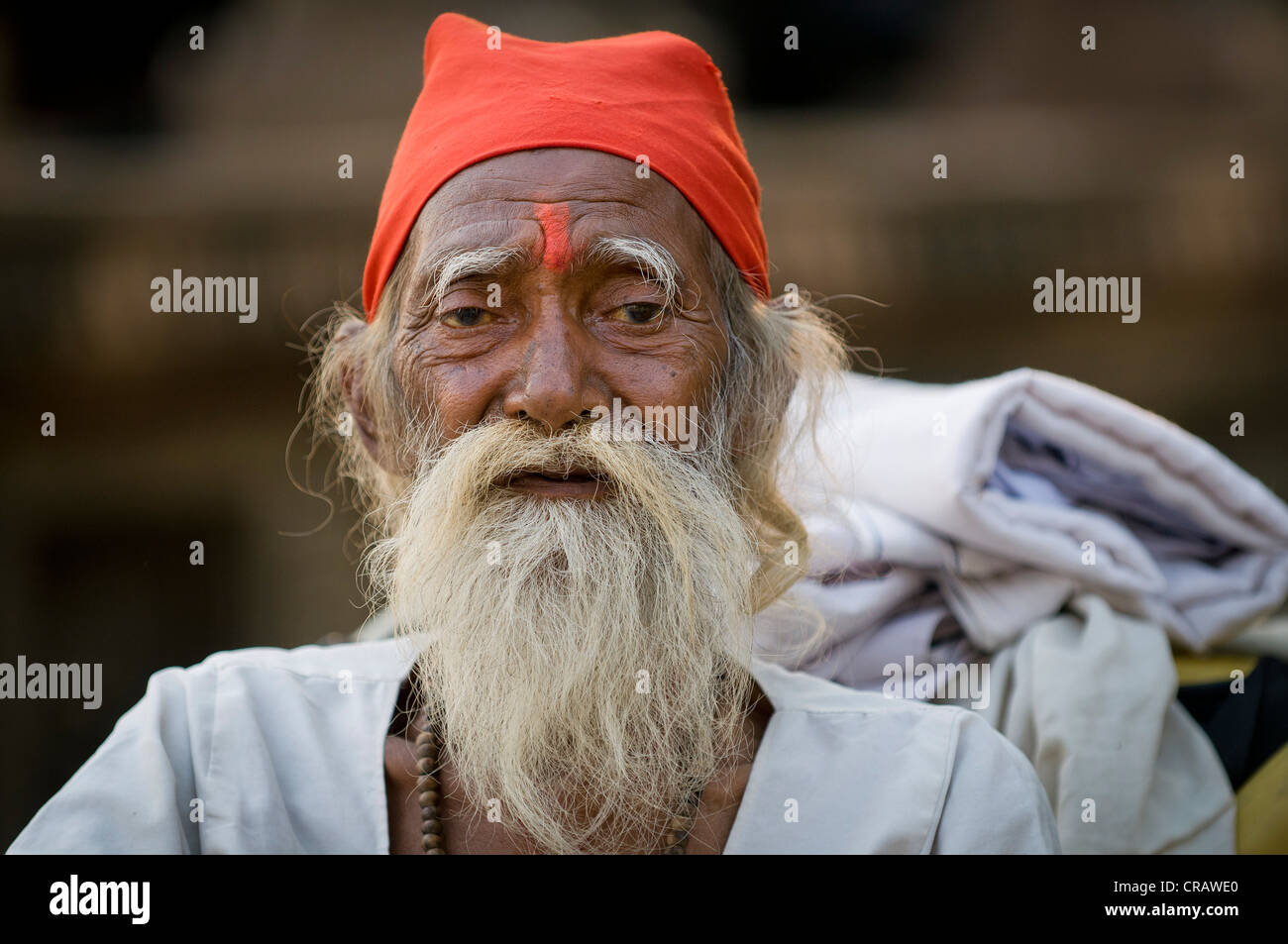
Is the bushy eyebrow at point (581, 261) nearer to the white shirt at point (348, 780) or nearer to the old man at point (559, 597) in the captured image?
the old man at point (559, 597)

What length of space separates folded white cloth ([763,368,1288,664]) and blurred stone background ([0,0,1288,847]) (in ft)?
3.10

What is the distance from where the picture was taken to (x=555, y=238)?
1.69 metres

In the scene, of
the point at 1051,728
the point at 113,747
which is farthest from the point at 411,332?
the point at 1051,728

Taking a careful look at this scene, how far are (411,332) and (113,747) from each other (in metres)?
0.79

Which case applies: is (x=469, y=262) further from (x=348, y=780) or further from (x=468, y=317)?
(x=348, y=780)

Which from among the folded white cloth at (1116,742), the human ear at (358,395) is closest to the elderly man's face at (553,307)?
the human ear at (358,395)

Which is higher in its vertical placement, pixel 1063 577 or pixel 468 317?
pixel 468 317

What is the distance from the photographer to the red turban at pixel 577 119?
1795 millimetres

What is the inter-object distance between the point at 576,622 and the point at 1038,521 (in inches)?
39.5

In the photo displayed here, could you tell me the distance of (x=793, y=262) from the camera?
3264 mm

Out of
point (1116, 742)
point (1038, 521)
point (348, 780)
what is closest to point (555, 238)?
point (348, 780)

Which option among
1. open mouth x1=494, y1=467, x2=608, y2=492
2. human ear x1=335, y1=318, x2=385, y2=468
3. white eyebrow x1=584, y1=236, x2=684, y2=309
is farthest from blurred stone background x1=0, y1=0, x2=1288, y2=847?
open mouth x1=494, y1=467, x2=608, y2=492

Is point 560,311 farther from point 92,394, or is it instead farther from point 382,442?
point 92,394

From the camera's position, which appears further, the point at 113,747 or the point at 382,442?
the point at 382,442
